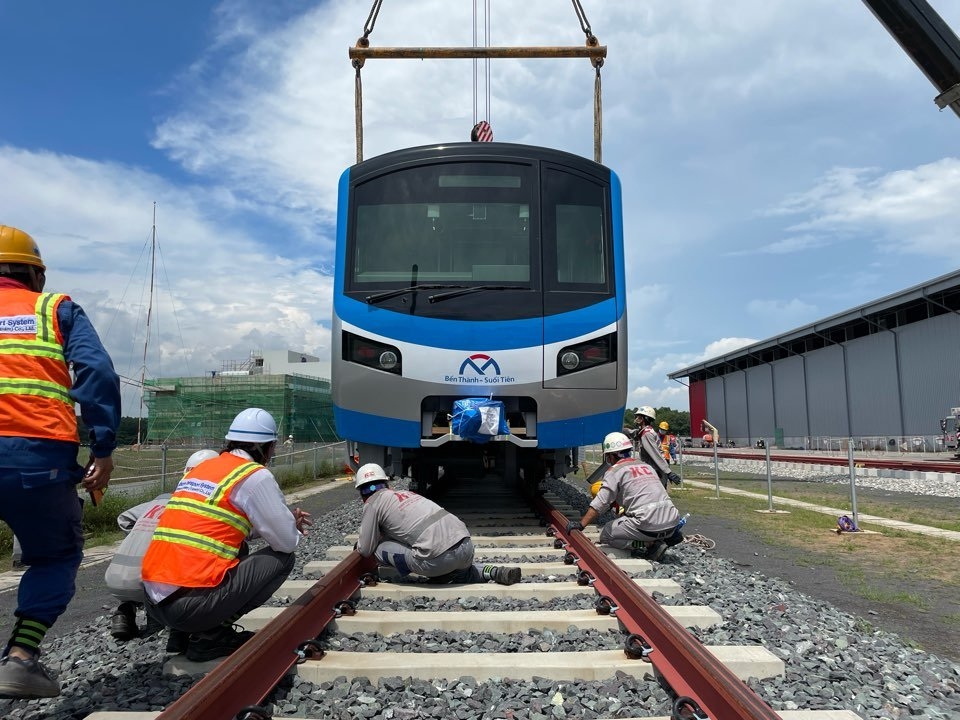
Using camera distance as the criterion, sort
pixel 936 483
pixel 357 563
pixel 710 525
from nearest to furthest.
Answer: pixel 357 563 → pixel 710 525 → pixel 936 483

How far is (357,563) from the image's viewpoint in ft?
15.7

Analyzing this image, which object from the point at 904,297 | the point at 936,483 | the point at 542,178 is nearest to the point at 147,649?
the point at 542,178

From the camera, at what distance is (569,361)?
6340 millimetres

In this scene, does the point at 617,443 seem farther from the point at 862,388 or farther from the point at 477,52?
the point at 862,388

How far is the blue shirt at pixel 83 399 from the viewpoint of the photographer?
2.88m

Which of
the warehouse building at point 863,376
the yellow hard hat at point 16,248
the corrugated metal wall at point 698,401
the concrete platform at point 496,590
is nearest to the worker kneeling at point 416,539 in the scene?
Answer: the concrete platform at point 496,590

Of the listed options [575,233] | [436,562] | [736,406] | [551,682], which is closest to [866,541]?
[575,233]

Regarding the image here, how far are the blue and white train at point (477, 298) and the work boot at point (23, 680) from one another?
3.60 m

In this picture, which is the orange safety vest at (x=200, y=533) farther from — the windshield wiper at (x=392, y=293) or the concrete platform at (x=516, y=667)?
the windshield wiper at (x=392, y=293)

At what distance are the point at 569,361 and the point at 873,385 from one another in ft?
133

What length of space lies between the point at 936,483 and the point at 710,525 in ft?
34.4

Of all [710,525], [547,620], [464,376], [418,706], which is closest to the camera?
[418,706]

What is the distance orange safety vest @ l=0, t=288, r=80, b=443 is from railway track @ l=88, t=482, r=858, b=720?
47.1 inches

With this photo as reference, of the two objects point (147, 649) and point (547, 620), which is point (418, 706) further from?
point (147, 649)
